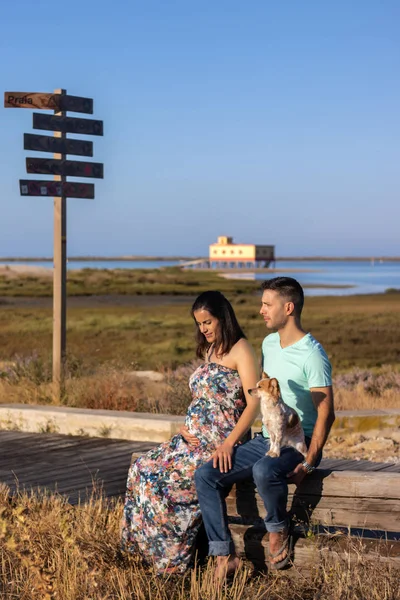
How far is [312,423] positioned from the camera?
488 cm

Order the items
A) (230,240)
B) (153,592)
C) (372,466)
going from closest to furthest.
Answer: (153,592) → (372,466) → (230,240)

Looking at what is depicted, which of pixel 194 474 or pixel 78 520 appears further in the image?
pixel 78 520

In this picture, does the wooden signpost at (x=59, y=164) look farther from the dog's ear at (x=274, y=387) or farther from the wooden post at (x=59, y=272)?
the dog's ear at (x=274, y=387)

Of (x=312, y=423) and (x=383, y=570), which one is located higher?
(x=312, y=423)

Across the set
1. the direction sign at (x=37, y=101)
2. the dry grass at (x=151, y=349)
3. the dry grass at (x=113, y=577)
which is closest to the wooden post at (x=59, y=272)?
the direction sign at (x=37, y=101)

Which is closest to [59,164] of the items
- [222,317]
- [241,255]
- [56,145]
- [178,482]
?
[56,145]

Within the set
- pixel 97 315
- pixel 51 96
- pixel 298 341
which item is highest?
pixel 51 96

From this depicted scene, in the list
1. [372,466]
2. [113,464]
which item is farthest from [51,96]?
[372,466]

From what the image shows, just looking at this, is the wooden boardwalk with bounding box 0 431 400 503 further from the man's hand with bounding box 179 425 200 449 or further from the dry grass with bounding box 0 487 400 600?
the man's hand with bounding box 179 425 200 449

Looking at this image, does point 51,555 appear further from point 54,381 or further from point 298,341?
point 54,381

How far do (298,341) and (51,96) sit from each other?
7334 mm

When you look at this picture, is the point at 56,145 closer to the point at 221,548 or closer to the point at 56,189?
the point at 56,189

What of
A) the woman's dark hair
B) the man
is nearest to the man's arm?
the man

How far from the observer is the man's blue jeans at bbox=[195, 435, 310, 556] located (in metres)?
4.55
